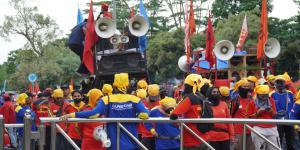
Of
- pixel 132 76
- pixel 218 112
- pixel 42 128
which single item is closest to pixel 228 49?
pixel 132 76

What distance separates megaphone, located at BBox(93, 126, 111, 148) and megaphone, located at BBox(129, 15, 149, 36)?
6.70m

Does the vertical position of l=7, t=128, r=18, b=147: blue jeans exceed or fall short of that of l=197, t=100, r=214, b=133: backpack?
it falls short

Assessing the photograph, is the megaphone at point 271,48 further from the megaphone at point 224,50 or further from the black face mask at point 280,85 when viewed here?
the black face mask at point 280,85

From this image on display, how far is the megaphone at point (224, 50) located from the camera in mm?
18927

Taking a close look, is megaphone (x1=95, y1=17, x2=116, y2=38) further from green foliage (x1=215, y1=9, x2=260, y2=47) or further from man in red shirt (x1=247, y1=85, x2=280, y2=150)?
green foliage (x1=215, y1=9, x2=260, y2=47)

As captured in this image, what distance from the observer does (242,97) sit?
31.3ft

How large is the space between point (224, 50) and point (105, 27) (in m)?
6.30

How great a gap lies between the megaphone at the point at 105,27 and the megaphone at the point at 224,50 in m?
6.04

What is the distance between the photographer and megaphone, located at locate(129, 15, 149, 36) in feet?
46.9

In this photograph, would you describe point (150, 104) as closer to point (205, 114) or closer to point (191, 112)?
point (191, 112)

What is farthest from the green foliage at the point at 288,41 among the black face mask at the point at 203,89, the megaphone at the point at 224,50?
the black face mask at the point at 203,89

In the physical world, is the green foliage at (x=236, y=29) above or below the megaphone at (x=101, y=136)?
above

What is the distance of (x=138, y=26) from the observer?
571 inches

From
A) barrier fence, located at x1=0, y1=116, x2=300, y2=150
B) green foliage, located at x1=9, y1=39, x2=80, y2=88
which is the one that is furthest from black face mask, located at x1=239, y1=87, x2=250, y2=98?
green foliage, located at x1=9, y1=39, x2=80, y2=88
